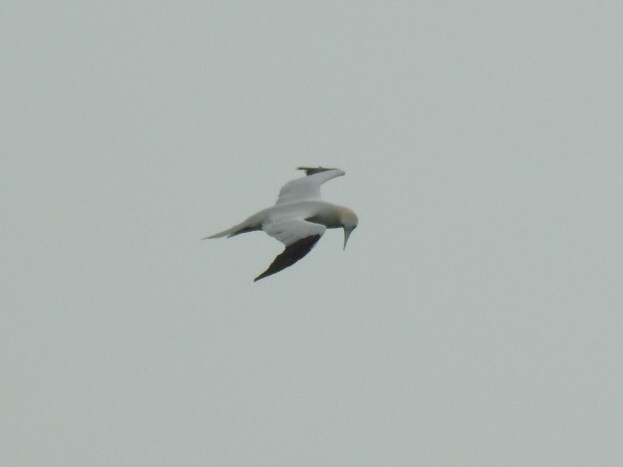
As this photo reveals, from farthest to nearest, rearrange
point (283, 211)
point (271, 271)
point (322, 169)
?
point (322, 169) < point (283, 211) < point (271, 271)

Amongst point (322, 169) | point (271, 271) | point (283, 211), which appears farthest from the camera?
point (322, 169)

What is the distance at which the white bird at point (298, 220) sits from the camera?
1087 inches

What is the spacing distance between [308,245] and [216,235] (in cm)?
340

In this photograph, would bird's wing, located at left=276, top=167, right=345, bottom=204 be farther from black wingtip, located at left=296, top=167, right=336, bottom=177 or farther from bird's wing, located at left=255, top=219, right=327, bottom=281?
Answer: bird's wing, located at left=255, top=219, right=327, bottom=281

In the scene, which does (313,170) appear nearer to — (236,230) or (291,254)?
(236,230)

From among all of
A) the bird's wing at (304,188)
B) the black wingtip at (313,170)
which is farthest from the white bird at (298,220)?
the black wingtip at (313,170)

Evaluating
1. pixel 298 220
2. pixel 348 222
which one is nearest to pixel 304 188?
pixel 348 222

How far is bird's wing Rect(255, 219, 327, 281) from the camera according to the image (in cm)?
2722

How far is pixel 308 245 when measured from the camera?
27.7 meters

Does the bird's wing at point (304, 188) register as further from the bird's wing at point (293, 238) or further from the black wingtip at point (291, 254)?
the black wingtip at point (291, 254)

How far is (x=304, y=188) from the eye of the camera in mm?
33250

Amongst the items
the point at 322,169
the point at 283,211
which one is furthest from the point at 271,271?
the point at 322,169

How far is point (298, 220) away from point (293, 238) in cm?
110

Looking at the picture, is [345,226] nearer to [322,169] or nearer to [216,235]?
[216,235]
